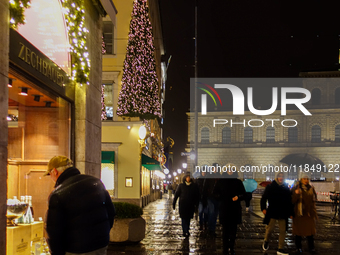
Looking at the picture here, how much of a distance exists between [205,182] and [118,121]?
35.7ft

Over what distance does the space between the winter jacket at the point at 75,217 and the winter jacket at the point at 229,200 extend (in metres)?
5.73

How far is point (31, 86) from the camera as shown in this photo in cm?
691

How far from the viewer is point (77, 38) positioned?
8555 millimetres

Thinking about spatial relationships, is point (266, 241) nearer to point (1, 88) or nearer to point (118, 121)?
point (1, 88)

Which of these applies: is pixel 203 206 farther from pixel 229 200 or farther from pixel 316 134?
pixel 316 134

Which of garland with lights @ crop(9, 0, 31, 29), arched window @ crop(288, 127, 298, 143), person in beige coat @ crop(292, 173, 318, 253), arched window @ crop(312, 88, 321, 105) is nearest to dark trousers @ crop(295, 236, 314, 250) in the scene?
person in beige coat @ crop(292, 173, 318, 253)

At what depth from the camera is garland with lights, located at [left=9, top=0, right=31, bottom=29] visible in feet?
18.9

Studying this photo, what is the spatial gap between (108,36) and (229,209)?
16.0 meters

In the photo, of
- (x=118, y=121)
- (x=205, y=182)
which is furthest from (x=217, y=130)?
(x=205, y=182)

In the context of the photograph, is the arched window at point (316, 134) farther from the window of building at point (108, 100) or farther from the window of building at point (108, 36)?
the window of building at point (108, 36)

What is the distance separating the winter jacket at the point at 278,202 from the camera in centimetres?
941

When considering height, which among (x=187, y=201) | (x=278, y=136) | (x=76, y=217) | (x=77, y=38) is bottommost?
(x=187, y=201)

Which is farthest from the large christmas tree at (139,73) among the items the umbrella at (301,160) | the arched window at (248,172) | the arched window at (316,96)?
the arched window at (316,96)

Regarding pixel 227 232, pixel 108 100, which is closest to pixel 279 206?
pixel 227 232
